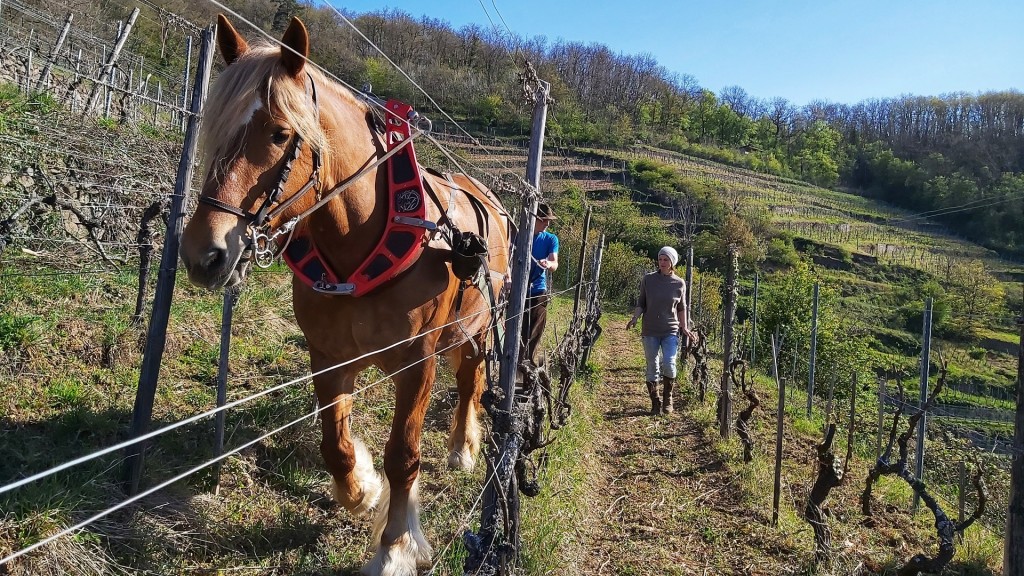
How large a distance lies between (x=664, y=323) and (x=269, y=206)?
476cm

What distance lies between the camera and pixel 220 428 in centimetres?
291

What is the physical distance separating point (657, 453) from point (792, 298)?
19148mm

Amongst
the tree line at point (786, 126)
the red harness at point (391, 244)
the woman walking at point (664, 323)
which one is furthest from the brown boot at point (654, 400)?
the tree line at point (786, 126)

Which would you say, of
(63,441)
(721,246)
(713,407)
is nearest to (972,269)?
(721,246)

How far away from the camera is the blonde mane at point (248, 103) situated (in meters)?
1.80

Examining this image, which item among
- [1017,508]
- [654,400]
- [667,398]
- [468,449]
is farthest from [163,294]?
[667,398]

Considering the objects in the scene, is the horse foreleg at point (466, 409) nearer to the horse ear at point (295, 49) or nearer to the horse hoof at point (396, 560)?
the horse hoof at point (396, 560)

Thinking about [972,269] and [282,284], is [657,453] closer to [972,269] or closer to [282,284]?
[282,284]

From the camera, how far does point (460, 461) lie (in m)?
3.80

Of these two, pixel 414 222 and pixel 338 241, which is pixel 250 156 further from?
pixel 414 222

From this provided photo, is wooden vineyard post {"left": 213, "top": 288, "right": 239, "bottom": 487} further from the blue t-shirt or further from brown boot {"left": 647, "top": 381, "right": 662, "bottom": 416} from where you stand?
brown boot {"left": 647, "top": 381, "right": 662, "bottom": 416}

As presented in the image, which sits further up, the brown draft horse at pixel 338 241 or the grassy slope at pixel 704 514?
the brown draft horse at pixel 338 241

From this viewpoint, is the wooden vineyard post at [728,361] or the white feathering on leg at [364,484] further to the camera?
the wooden vineyard post at [728,361]

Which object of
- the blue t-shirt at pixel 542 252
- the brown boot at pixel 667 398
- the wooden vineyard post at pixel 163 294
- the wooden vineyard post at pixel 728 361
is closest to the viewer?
the wooden vineyard post at pixel 163 294
